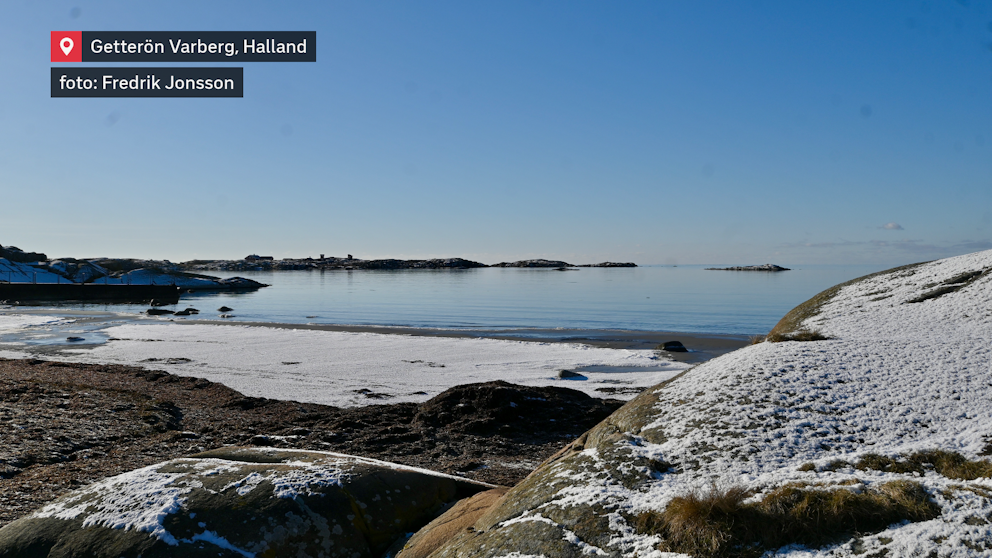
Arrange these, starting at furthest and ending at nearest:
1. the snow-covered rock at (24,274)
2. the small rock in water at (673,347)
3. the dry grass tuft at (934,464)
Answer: the snow-covered rock at (24,274) < the small rock in water at (673,347) < the dry grass tuft at (934,464)

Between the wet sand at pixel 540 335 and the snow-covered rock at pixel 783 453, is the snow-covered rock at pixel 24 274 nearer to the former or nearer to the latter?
the wet sand at pixel 540 335

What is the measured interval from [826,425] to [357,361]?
62.2ft

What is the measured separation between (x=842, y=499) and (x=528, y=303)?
5348 centimetres

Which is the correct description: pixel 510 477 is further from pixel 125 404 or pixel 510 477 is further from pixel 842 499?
pixel 125 404

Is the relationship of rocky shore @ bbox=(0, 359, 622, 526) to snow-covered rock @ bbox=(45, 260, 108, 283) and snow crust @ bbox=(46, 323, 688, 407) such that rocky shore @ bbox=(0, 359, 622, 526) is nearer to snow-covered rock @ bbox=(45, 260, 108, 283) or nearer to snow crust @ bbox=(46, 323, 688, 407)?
snow crust @ bbox=(46, 323, 688, 407)

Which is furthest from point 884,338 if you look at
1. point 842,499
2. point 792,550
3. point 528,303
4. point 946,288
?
point 528,303

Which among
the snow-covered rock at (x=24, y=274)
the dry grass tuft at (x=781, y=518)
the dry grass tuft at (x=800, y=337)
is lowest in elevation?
the dry grass tuft at (x=781, y=518)

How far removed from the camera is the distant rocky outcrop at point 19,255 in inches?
3994

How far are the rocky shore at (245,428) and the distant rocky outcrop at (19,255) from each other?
380 ft

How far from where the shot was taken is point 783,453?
3289mm

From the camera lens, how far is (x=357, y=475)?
4395 mm

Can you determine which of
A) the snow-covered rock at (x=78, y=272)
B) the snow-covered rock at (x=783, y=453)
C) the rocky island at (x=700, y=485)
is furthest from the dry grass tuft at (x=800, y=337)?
the snow-covered rock at (x=78, y=272)

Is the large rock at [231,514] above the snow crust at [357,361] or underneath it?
above

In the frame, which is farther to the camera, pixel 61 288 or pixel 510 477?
pixel 61 288
